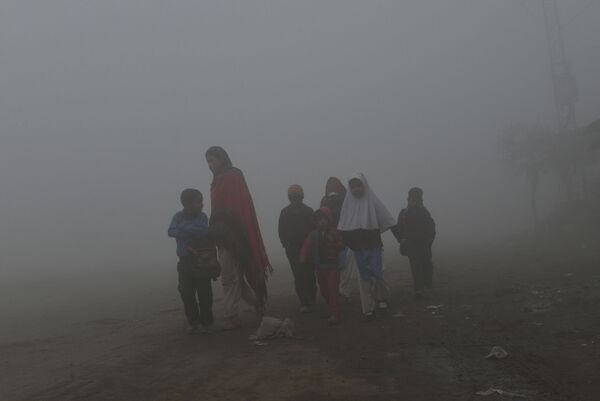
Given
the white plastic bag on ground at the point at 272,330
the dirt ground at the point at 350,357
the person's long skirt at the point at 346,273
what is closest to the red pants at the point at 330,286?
the dirt ground at the point at 350,357

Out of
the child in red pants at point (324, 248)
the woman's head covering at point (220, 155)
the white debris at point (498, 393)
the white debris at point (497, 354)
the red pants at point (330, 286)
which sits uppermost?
the woman's head covering at point (220, 155)

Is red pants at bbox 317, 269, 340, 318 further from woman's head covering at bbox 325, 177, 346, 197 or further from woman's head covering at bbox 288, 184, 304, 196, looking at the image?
woman's head covering at bbox 325, 177, 346, 197

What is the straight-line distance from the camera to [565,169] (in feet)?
103

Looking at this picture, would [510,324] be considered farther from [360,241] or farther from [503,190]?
[503,190]

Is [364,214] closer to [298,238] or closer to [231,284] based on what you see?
[298,238]

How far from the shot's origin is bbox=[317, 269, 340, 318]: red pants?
788 cm

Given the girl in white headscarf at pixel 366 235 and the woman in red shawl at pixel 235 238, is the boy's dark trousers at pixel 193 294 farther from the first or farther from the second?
the girl in white headscarf at pixel 366 235

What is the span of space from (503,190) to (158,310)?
77744 millimetres

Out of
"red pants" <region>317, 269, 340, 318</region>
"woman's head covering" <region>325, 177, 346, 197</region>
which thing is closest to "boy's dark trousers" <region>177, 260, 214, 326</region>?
"red pants" <region>317, 269, 340, 318</region>

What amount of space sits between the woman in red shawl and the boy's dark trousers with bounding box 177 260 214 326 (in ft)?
0.87

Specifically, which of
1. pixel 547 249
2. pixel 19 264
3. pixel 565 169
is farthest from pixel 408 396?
pixel 19 264

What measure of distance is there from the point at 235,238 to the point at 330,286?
51.2 inches

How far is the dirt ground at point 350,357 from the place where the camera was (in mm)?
4836

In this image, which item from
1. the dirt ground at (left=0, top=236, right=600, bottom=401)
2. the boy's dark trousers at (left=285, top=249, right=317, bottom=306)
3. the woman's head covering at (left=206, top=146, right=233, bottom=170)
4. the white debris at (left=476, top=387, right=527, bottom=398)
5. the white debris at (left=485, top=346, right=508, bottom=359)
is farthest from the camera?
the boy's dark trousers at (left=285, top=249, right=317, bottom=306)
